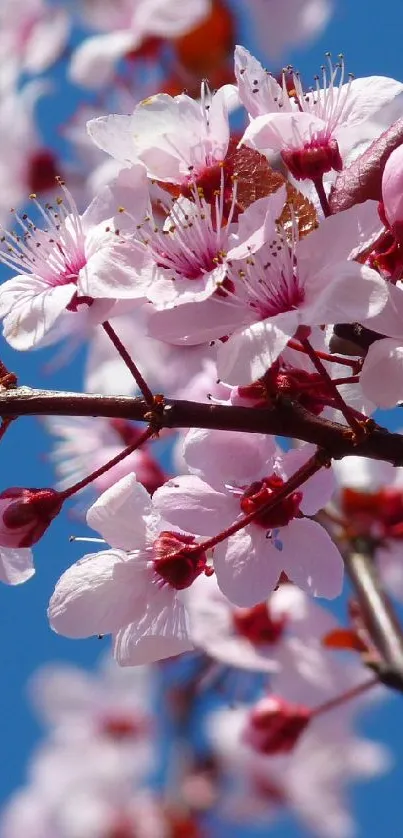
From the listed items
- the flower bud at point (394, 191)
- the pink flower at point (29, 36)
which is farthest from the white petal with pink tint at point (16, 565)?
the pink flower at point (29, 36)

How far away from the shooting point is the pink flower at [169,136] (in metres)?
1.30

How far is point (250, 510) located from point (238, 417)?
0.58 feet

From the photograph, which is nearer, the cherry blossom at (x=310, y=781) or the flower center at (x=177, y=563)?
the flower center at (x=177, y=563)

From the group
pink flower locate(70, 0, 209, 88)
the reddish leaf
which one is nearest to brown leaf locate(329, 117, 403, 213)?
the reddish leaf

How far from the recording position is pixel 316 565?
1.38 m

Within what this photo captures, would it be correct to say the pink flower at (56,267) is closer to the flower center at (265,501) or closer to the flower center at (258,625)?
the flower center at (265,501)

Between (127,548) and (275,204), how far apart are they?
476 millimetres

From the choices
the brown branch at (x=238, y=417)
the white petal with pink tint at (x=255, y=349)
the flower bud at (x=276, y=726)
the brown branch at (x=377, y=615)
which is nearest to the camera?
the white petal with pink tint at (x=255, y=349)

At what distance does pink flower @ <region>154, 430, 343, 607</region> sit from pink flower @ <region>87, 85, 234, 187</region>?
32cm

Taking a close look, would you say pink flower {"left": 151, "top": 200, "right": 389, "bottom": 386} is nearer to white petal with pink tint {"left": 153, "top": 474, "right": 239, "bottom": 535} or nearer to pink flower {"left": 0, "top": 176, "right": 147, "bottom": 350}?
pink flower {"left": 0, "top": 176, "right": 147, "bottom": 350}

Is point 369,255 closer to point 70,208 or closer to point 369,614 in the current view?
point 70,208

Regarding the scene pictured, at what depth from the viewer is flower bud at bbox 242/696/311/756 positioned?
260 cm

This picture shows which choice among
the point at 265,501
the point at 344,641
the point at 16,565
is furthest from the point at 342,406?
the point at 344,641

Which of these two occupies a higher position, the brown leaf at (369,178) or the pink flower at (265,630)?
the brown leaf at (369,178)
